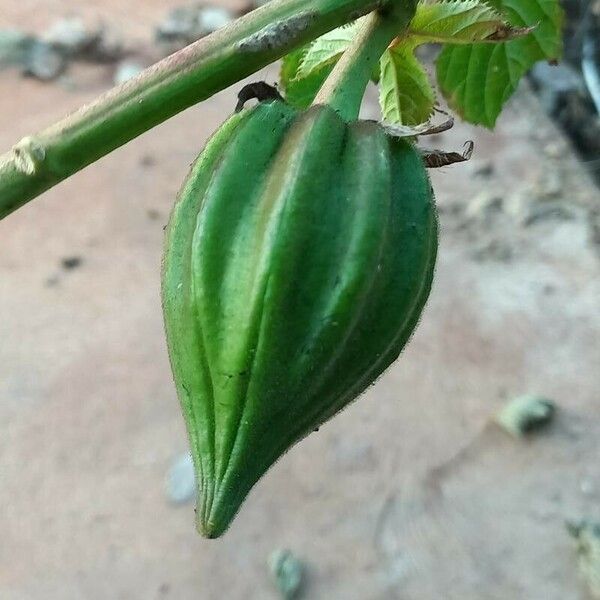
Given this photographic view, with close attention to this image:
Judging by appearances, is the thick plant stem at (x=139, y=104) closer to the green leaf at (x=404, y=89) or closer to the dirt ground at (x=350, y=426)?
the green leaf at (x=404, y=89)

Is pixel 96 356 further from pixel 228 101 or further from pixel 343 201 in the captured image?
pixel 343 201

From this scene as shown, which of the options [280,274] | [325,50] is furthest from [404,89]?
[280,274]

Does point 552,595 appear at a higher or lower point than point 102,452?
lower

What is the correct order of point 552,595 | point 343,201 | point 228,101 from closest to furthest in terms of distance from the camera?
point 343,201 < point 552,595 < point 228,101

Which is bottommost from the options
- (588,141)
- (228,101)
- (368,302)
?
(588,141)

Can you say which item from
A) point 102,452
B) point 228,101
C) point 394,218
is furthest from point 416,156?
point 228,101

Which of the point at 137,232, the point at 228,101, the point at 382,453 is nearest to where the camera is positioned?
the point at 382,453

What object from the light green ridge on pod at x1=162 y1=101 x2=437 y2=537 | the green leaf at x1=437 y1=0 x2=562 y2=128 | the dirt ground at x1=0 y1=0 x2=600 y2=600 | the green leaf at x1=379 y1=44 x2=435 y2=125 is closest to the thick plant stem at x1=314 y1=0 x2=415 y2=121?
the light green ridge on pod at x1=162 y1=101 x2=437 y2=537
